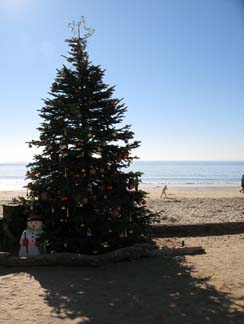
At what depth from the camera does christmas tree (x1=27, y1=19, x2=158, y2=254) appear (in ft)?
27.3

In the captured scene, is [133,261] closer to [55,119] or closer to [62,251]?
[62,251]

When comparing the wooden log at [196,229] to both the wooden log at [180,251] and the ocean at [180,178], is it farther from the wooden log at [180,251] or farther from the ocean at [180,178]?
the ocean at [180,178]

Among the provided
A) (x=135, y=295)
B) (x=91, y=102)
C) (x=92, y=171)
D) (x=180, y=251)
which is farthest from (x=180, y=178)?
(x=135, y=295)

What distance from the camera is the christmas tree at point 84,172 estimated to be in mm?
8312

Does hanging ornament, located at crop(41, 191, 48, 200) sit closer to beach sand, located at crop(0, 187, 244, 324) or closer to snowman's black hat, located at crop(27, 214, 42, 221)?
snowman's black hat, located at crop(27, 214, 42, 221)

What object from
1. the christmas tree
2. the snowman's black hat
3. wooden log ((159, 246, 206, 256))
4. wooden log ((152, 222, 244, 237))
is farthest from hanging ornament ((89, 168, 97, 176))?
wooden log ((152, 222, 244, 237))

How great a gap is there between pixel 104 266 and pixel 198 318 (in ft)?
9.75

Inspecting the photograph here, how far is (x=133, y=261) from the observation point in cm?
816

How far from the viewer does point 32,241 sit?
8.23m

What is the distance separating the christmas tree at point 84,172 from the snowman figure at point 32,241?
0.64 ft

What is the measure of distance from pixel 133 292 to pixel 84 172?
311 cm

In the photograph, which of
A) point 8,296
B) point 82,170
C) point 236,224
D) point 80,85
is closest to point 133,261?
point 82,170

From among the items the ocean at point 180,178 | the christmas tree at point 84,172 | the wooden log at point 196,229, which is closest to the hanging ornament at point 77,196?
the christmas tree at point 84,172

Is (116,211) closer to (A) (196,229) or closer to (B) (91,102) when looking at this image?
(B) (91,102)
